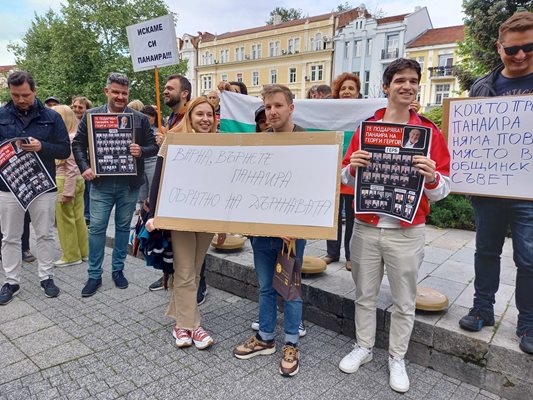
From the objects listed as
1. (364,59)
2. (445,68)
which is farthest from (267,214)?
(364,59)

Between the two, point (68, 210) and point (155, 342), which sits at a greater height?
point (68, 210)

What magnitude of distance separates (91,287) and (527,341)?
3.99 metres

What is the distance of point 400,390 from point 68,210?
4479 mm

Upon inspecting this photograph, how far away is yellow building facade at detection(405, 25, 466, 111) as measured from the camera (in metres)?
38.1

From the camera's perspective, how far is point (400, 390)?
8.60 ft

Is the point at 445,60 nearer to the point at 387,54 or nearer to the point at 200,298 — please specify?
the point at 387,54

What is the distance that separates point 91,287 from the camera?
4207mm

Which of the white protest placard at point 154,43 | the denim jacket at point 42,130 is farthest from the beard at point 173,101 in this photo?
the denim jacket at point 42,130

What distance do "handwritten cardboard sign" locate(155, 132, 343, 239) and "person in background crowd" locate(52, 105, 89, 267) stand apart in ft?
8.64

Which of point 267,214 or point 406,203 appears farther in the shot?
point 267,214

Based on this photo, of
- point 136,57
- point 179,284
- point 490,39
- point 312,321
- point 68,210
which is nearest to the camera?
point 179,284

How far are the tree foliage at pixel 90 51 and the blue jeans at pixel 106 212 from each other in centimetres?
2555

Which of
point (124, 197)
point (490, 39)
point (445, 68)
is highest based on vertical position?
point (445, 68)

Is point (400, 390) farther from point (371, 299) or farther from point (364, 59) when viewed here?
point (364, 59)
